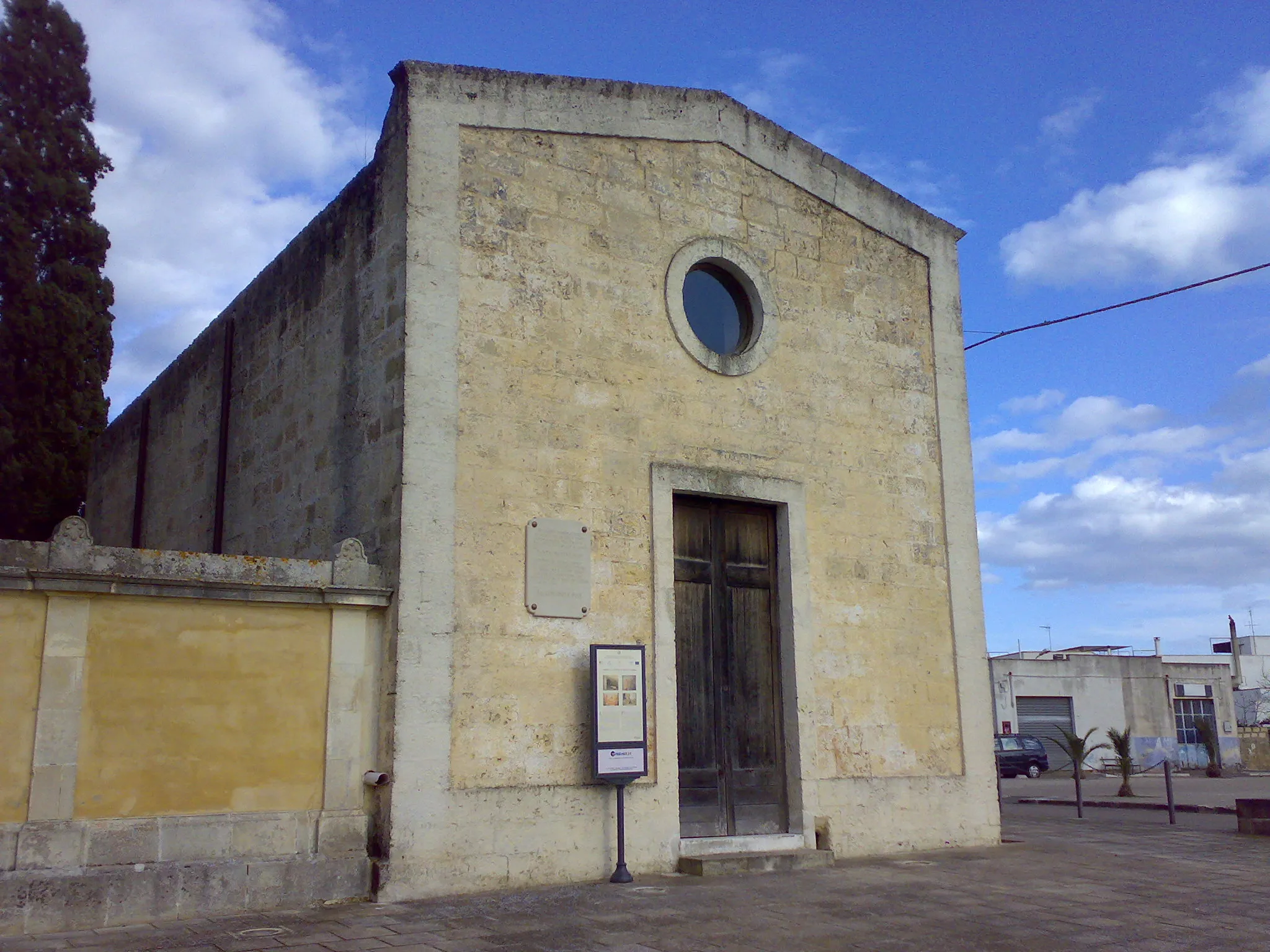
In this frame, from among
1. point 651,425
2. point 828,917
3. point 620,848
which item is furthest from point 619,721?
point 651,425

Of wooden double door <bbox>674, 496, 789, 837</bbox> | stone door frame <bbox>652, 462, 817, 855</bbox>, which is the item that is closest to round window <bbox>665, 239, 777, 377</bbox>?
stone door frame <bbox>652, 462, 817, 855</bbox>

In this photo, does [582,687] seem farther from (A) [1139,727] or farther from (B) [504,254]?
(A) [1139,727]

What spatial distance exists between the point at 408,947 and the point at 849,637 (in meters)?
5.60

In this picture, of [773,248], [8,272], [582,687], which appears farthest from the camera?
[8,272]

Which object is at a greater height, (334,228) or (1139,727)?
(334,228)

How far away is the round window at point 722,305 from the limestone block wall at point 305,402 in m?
2.69

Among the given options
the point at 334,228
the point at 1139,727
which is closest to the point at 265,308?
the point at 334,228

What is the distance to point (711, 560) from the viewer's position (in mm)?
10008

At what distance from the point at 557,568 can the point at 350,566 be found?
169cm

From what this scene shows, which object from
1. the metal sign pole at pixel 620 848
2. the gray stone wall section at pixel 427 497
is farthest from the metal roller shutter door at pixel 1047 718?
the gray stone wall section at pixel 427 497

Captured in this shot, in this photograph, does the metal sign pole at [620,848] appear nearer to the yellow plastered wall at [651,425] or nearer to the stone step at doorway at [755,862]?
the yellow plastered wall at [651,425]

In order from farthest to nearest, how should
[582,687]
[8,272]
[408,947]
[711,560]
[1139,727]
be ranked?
[1139,727] < [8,272] < [711,560] < [582,687] < [408,947]

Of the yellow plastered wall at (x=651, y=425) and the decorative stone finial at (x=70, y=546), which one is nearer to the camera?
the decorative stone finial at (x=70, y=546)

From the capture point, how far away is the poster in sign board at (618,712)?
8477mm
